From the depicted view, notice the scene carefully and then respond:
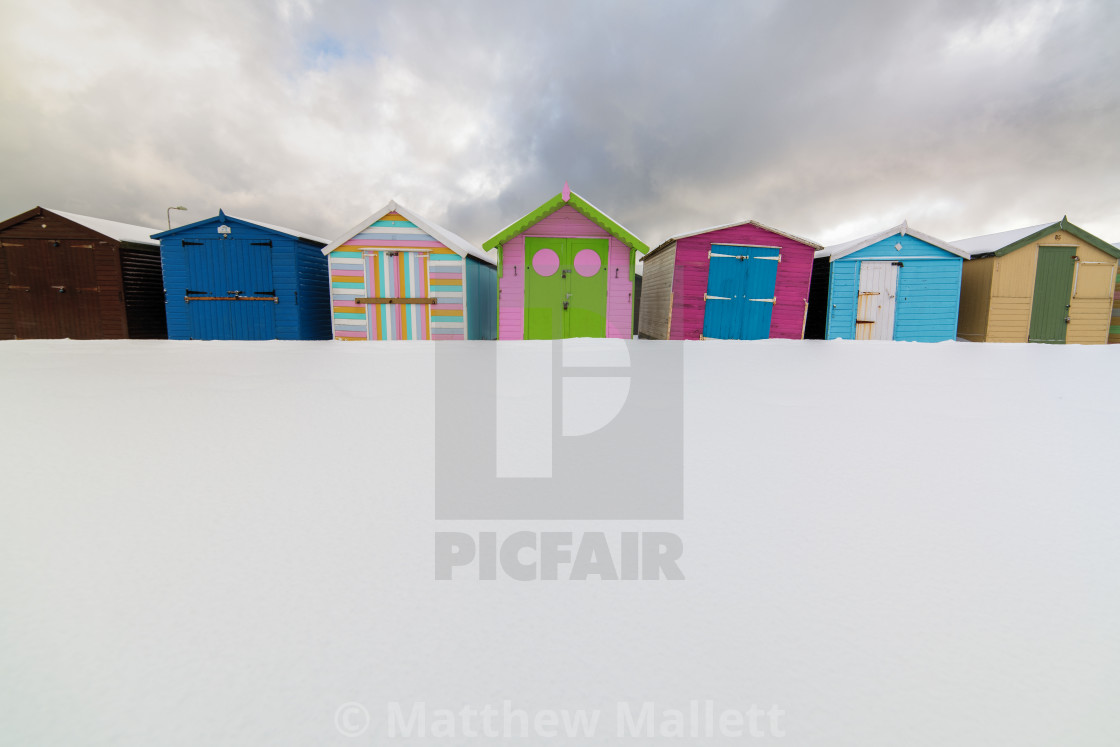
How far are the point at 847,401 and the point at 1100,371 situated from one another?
18.7ft

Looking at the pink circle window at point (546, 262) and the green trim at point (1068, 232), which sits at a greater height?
the green trim at point (1068, 232)

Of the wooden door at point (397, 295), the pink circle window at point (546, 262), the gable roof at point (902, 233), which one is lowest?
the wooden door at point (397, 295)

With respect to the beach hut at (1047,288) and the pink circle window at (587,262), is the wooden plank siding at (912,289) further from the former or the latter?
the pink circle window at (587,262)

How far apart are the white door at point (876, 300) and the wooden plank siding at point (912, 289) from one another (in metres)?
A: 0.13

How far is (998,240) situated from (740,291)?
807 cm

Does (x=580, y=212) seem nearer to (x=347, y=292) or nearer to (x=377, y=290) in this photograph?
(x=377, y=290)

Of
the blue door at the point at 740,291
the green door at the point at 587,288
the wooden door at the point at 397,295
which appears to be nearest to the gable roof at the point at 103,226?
the wooden door at the point at 397,295

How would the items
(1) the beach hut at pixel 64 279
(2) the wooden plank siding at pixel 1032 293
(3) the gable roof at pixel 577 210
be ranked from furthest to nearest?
(2) the wooden plank siding at pixel 1032 293, (1) the beach hut at pixel 64 279, (3) the gable roof at pixel 577 210

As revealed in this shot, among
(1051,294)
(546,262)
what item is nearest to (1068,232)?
(1051,294)

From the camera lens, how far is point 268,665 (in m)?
1.26

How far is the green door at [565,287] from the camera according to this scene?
10.4 meters

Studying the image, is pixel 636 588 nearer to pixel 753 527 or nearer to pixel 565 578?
pixel 565 578

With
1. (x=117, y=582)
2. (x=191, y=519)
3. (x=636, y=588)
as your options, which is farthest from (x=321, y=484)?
(x=636, y=588)

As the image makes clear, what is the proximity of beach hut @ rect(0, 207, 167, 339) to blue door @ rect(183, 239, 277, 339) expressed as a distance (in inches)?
86.1
